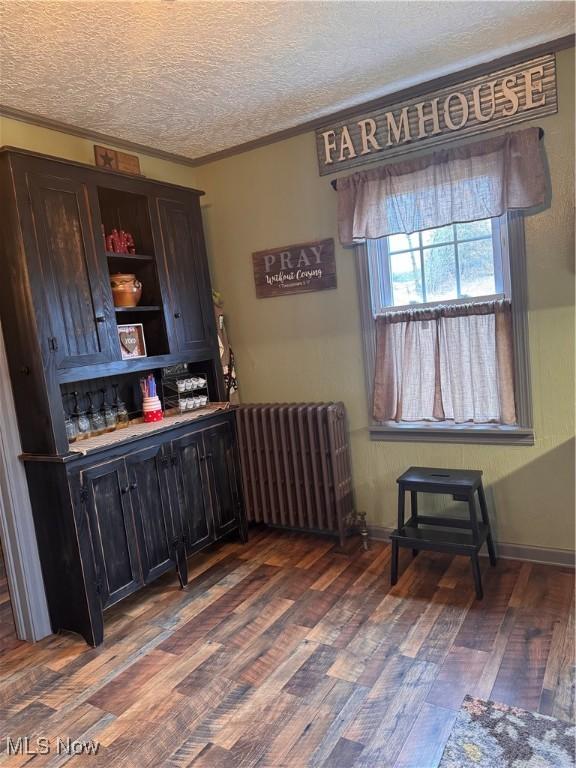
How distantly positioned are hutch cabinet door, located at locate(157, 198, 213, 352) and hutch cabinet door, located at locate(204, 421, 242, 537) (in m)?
0.56

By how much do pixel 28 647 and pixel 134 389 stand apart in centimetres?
143

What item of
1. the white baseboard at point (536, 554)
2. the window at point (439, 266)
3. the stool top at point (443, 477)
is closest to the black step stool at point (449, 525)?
the stool top at point (443, 477)

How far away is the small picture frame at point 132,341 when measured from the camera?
2988 millimetres

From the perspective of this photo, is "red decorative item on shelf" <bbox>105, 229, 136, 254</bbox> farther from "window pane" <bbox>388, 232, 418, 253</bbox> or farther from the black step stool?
the black step stool

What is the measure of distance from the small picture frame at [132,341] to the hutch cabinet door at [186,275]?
179mm

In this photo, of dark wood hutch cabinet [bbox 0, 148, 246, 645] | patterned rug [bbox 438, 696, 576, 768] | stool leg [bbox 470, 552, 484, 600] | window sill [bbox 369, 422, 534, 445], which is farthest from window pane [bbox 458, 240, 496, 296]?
patterned rug [bbox 438, 696, 576, 768]

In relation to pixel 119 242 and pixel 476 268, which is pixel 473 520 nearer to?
pixel 476 268

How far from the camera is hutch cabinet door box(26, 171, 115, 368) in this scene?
2469 millimetres

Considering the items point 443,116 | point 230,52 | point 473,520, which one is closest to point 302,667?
point 473,520

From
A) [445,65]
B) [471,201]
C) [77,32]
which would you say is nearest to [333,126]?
[445,65]

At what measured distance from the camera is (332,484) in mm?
3264

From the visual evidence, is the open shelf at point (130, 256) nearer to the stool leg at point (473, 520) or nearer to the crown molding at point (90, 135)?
the crown molding at point (90, 135)

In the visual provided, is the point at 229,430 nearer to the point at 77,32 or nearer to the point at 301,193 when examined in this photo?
the point at 301,193

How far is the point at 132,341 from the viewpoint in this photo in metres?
3.06
